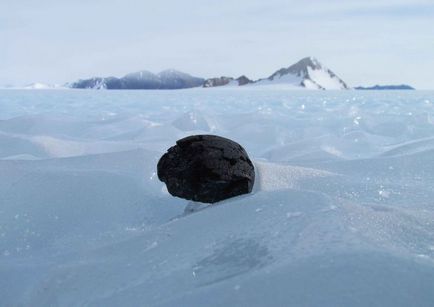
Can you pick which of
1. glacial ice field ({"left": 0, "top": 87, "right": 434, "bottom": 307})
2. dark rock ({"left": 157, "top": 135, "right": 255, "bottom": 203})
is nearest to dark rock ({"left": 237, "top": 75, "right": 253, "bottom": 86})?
glacial ice field ({"left": 0, "top": 87, "right": 434, "bottom": 307})

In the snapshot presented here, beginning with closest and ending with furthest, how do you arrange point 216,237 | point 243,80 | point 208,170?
1. point 216,237
2. point 208,170
3. point 243,80

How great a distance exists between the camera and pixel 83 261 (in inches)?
103

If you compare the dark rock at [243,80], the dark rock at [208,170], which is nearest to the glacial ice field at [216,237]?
the dark rock at [208,170]

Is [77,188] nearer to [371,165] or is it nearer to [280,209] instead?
[280,209]

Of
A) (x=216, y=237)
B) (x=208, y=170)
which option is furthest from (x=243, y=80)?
(x=216, y=237)

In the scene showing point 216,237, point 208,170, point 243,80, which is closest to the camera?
point 216,237

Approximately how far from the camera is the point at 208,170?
3234 millimetres

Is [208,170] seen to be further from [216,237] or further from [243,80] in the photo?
[243,80]

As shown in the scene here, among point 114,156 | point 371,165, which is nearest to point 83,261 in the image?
point 114,156

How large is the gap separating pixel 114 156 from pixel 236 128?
199 inches

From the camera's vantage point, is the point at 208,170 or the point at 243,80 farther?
the point at 243,80

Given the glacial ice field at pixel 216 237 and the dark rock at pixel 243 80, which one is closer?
the glacial ice field at pixel 216 237

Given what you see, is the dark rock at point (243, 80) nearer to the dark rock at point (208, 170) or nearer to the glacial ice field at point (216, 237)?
the glacial ice field at point (216, 237)

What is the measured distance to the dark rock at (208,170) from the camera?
3.24 m
